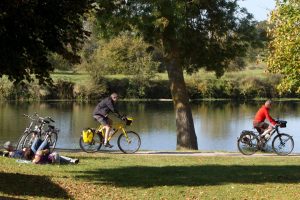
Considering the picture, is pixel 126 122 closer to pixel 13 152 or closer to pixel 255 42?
pixel 13 152

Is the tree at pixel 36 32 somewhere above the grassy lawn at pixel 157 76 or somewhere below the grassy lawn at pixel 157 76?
above

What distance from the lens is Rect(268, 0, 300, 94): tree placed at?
51.8 feet

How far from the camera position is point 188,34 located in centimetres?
2077

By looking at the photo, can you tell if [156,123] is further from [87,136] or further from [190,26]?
[87,136]

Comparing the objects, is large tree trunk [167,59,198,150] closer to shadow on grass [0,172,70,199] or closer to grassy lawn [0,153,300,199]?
grassy lawn [0,153,300,199]

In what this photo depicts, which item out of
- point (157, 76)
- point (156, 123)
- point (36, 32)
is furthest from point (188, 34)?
point (157, 76)

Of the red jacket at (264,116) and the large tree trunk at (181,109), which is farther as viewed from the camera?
the large tree trunk at (181,109)

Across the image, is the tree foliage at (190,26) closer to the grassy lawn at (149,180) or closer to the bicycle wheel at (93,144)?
the bicycle wheel at (93,144)

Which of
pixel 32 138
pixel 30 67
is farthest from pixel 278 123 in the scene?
pixel 30 67

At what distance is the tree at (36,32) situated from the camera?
8.93m

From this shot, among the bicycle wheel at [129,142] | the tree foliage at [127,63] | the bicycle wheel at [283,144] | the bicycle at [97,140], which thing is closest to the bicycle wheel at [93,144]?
the bicycle at [97,140]

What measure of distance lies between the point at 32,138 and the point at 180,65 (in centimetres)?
839

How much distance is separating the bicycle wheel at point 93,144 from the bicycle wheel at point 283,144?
5.40 metres

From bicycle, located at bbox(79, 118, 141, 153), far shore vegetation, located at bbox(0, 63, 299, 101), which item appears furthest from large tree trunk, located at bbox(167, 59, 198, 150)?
far shore vegetation, located at bbox(0, 63, 299, 101)
